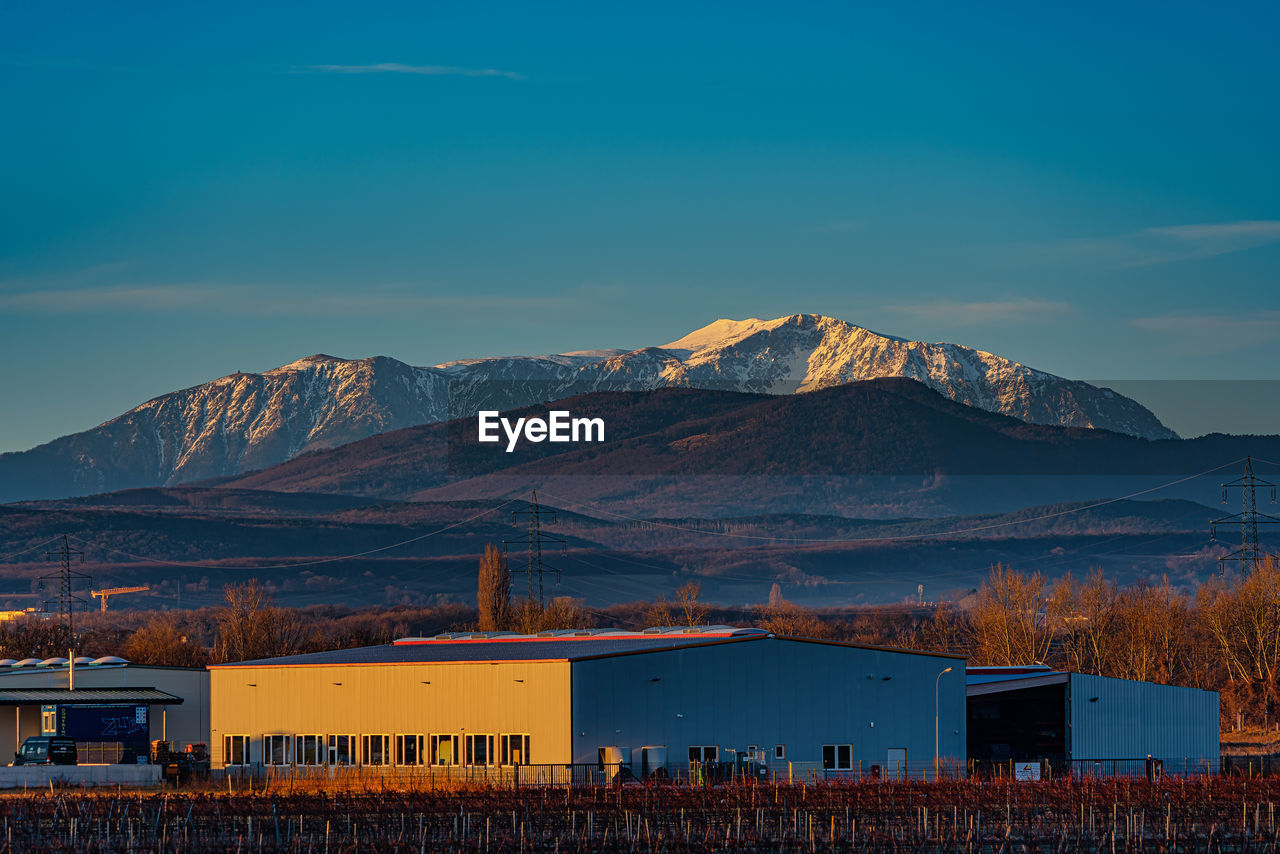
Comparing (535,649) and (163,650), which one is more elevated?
(535,649)

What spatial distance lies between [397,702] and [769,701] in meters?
12.9

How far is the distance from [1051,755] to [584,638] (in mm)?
18238

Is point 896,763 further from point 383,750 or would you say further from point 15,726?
point 15,726

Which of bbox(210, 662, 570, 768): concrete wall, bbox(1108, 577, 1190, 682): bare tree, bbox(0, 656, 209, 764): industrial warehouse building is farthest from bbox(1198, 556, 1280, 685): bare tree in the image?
bbox(0, 656, 209, 764): industrial warehouse building

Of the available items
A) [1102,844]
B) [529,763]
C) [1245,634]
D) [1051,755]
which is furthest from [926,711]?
[1245,634]

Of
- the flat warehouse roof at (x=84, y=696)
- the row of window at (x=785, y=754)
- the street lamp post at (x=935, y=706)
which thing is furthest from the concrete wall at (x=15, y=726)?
the street lamp post at (x=935, y=706)

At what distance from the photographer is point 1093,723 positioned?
224 ft

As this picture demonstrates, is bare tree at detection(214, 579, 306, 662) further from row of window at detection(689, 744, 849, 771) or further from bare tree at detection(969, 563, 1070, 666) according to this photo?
row of window at detection(689, 744, 849, 771)

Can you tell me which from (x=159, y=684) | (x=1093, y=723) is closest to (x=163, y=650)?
(x=159, y=684)

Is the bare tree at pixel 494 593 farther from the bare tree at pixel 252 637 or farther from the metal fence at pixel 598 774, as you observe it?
the metal fence at pixel 598 774

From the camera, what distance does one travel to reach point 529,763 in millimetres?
62125

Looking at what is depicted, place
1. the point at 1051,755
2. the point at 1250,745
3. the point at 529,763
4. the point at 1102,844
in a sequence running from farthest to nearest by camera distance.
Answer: the point at 1250,745 < the point at 1051,755 < the point at 529,763 < the point at 1102,844

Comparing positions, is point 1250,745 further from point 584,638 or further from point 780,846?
point 780,846

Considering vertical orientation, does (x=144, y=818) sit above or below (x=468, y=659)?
below
